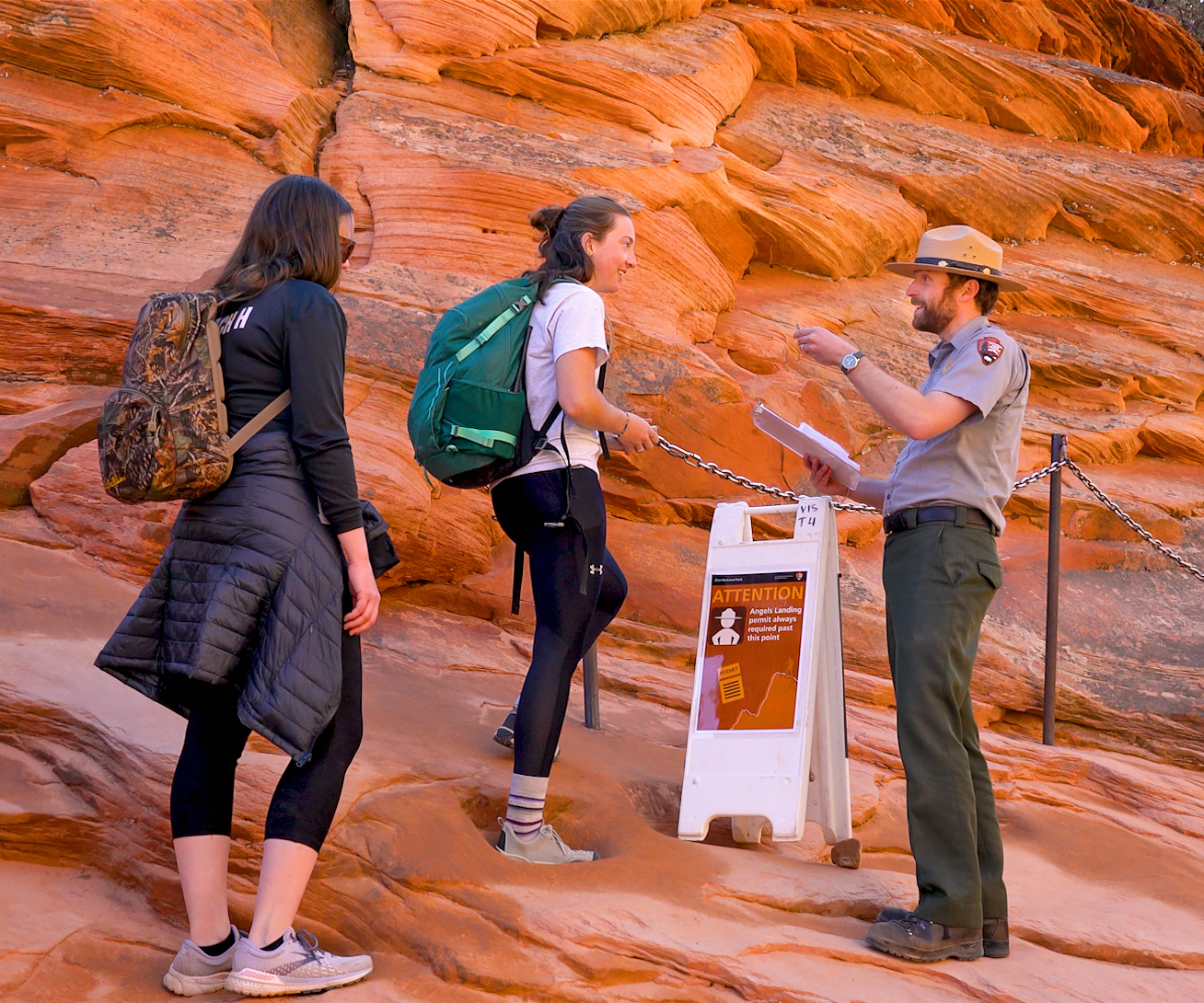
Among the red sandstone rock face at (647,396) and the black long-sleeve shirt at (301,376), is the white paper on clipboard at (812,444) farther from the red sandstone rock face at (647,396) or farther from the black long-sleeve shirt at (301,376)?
the black long-sleeve shirt at (301,376)

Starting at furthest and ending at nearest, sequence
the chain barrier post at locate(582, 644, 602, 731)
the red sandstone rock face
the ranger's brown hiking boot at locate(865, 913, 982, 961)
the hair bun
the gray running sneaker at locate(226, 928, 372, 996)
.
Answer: the chain barrier post at locate(582, 644, 602, 731), the hair bun, the red sandstone rock face, the ranger's brown hiking boot at locate(865, 913, 982, 961), the gray running sneaker at locate(226, 928, 372, 996)

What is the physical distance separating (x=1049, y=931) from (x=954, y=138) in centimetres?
983

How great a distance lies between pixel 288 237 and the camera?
3410 mm

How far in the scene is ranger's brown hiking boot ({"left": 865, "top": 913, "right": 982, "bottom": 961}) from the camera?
3686 millimetres

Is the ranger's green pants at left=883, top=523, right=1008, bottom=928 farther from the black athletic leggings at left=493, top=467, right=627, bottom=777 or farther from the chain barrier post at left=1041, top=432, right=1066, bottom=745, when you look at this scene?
the chain barrier post at left=1041, top=432, right=1066, bottom=745

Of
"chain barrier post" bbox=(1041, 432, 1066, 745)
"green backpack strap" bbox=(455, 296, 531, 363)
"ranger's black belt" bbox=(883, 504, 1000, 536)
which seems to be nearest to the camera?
"ranger's black belt" bbox=(883, 504, 1000, 536)

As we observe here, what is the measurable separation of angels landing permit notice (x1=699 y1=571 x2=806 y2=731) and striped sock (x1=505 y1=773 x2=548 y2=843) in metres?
0.88

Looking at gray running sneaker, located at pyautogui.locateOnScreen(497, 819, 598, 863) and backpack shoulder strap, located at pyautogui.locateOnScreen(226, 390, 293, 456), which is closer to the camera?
backpack shoulder strap, located at pyautogui.locateOnScreen(226, 390, 293, 456)

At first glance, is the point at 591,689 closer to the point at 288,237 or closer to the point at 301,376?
the point at 301,376

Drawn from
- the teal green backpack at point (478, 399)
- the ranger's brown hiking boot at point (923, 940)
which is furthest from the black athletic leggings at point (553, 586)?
the ranger's brown hiking boot at point (923, 940)

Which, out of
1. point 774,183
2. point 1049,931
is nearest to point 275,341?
point 1049,931

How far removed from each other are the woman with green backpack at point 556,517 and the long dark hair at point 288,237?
Result: 90 cm

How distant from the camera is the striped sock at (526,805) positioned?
3992 mm

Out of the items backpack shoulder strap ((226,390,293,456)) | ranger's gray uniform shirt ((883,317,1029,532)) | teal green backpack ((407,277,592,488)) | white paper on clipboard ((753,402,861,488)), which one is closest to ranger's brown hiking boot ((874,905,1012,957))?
ranger's gray uniform shirt ((883,317,1029,532))
